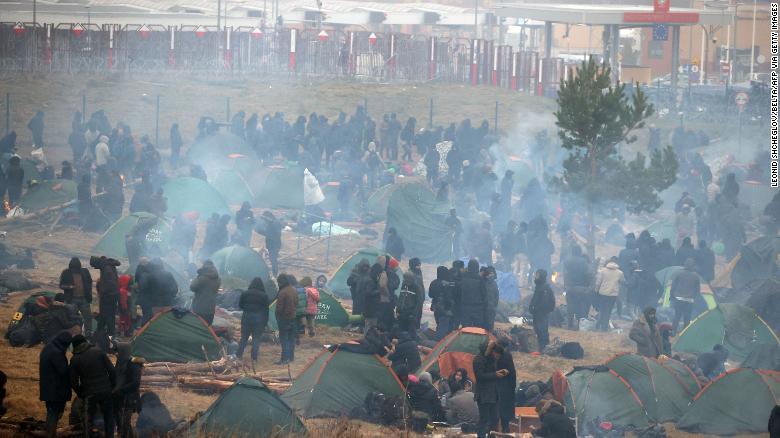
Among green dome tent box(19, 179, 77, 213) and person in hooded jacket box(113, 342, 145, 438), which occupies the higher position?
green dome tent box(19, 179, 77, 213)

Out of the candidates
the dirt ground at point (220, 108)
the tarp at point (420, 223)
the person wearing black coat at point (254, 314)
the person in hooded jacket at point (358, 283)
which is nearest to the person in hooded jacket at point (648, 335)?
the dirt ground at point (220, 108)

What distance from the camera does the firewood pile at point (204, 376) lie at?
47.8 ft

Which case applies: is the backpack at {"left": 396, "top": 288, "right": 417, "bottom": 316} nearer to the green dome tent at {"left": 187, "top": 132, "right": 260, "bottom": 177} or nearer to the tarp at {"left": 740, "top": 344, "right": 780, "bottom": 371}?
the tarp at {"left": 740, "top": 344, "right": 780, "bottom": 371}

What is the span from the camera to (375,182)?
2986cm

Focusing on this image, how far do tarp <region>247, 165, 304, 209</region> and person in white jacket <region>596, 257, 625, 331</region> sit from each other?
33.4ft

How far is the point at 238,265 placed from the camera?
20625mm

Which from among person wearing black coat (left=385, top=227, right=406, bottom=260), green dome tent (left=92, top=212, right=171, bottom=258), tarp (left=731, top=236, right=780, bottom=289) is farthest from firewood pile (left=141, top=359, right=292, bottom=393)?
tarp (left=731, top=236, right=780, bottom=289)

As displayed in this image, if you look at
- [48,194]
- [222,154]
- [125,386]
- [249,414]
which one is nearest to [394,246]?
[48,194]

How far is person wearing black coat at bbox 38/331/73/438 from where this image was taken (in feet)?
37.9

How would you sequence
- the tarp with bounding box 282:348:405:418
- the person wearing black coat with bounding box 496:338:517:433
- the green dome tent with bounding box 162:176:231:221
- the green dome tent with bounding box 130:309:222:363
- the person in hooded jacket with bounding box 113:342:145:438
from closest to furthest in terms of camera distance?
the person in hooded jacket with bounding box 113:342:145:438 < the person wearing black coat with bounding box 496:338:517:433 < the tarp with bounding box 282:348:405:418 < the green dome tent with bounding box 130:309:222:363 < the green dome tent with bounding box 162:176:231:221

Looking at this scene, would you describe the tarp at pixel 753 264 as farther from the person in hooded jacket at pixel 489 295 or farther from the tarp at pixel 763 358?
the person in hooded jacket at pixel 489 295

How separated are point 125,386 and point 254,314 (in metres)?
4.18

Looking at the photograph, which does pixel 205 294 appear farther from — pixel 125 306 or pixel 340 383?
pixel 340 383

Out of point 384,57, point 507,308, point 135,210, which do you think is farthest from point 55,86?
point 507,308
